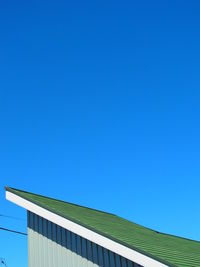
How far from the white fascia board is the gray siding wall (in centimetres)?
35

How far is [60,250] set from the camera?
12.7 metres

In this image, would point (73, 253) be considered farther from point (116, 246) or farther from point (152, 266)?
point (152, 266)

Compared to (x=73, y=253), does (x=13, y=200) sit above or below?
above

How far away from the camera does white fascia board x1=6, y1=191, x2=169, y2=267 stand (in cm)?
1000

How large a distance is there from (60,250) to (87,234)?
1504mm

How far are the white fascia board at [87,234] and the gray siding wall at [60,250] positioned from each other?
347mm

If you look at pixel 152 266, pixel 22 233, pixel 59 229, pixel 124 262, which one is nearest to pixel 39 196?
pixel 59 229

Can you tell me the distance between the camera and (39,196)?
1509 centimetres

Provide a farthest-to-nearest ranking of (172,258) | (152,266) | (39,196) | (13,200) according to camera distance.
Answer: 1. (39,196)
2. (13,200)
3. (172,258)
4. (152,266)

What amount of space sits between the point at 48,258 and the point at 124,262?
298 centimetres

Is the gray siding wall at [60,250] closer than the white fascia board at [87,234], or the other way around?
the white fascia board at [87,234]

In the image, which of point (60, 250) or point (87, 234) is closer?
point (87, 234)

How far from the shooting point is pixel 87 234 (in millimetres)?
11602

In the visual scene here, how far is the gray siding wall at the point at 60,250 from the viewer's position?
11.4 metres
